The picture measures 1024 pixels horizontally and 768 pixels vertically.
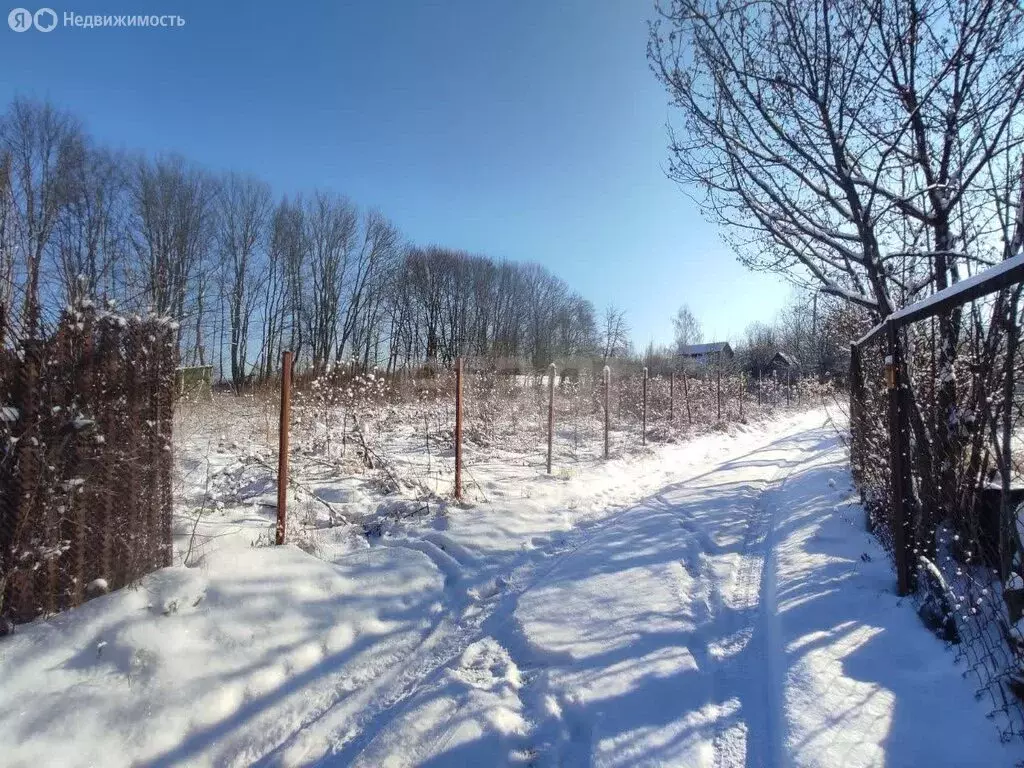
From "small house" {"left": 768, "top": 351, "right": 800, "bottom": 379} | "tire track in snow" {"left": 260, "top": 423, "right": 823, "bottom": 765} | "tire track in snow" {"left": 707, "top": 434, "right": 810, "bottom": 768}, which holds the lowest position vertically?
"tire track in snow" {"left": 260, "top": 423, "right": 823, "bottom": 765}

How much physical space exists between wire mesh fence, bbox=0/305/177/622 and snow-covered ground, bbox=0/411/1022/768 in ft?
0.68

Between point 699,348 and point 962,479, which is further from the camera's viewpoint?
point 699,348

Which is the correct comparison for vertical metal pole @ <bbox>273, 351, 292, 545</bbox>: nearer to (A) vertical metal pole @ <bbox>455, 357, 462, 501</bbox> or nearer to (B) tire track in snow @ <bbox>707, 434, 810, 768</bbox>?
(A) vertical metal pole @ <bbox>455, 357, 462, 501</bbox>

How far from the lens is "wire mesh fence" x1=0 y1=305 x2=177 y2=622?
2.39 m

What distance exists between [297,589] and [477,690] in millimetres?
1475

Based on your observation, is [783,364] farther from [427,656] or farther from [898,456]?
[427,656]

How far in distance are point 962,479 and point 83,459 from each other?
4972 millimetres

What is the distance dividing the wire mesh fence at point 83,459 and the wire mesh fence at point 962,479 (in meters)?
4.19

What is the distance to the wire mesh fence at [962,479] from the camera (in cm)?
207

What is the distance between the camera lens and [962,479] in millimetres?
2930

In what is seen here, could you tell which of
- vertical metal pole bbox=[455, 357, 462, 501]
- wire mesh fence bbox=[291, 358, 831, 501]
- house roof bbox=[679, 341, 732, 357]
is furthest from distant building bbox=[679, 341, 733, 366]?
vertical metal pole bbox=[455, 357, 462, 501]

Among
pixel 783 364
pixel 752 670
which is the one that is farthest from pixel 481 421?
pixel 783 364

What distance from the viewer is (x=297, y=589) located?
323 cm

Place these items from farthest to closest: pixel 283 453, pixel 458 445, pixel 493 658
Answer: pixel 458 445
pixel 283 453
pixel 493 658
